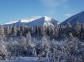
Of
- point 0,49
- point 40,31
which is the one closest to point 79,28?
point 40,31

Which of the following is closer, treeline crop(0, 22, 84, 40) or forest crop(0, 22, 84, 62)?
forest crop(0, 22, 84, 62)

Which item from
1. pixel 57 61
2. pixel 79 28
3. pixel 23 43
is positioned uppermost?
pixel 79 28

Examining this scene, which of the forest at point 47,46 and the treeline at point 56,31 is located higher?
the treeline at point 56,31

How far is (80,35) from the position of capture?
9662cm

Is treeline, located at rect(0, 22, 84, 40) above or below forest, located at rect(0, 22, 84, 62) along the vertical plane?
above

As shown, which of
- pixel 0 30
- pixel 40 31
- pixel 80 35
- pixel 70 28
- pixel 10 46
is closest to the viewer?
pixel 10 46

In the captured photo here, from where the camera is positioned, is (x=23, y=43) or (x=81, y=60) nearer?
(x=81, y=60)

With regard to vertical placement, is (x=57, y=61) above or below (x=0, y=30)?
below

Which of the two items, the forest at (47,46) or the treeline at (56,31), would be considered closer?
the forest at (47,46)

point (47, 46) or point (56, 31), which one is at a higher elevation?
point (56, 31)

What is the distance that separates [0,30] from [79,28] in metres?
37.9

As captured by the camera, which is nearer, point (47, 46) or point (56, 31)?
point (47, 46)

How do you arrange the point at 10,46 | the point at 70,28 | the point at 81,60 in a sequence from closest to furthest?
the point at 81,60 → the point at 10,46 → the point at 70,28

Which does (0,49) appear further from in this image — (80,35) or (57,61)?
(80,35)
